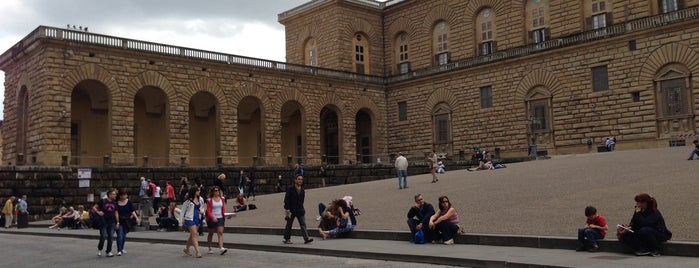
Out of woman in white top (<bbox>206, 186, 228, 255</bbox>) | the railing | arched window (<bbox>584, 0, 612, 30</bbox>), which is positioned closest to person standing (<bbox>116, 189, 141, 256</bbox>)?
woman in white top (<bbox>206, 186, 228, 255</bbox>)

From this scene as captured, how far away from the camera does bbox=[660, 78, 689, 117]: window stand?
27750 millimetres

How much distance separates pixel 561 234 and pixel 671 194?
3634 mm

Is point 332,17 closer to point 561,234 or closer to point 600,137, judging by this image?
point 600,137

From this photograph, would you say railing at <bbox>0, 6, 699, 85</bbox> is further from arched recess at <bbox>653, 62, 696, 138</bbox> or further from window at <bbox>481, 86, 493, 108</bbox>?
arched recess at <bbox>653, 62, 696, 138</bbox>

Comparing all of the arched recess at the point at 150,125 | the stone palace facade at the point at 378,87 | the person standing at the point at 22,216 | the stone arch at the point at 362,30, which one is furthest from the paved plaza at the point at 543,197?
the stone arch at the point at 362,30

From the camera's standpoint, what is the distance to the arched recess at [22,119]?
30.6 metres

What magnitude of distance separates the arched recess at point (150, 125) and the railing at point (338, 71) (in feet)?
10.9

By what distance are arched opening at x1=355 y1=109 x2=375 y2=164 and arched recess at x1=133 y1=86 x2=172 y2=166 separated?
41.2 ft

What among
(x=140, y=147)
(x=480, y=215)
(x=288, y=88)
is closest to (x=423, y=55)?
(x=288, y=88)

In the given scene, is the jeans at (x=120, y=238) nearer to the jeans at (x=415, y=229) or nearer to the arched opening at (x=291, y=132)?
the jeans at (x=415, y=229)

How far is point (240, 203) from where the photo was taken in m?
20.6

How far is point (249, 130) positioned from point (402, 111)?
31.7 ft

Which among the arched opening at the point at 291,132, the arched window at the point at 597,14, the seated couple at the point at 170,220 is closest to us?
the seated couple at the point at 170,220

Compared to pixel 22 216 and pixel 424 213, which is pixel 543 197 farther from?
pixel 22 216
